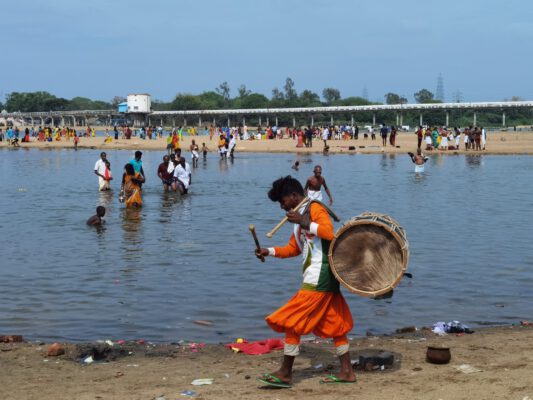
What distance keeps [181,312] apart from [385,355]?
3625mm

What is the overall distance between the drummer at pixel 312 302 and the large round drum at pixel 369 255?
11cm

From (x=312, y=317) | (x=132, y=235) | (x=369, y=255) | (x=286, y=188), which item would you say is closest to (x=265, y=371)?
(x=312, y=317)

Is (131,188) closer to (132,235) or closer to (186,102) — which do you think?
(132,235)

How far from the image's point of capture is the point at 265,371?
6844mm

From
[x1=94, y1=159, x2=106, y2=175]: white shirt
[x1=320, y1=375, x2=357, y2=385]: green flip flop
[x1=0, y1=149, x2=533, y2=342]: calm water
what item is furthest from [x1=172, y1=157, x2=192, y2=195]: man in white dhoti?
[x1=320, y1=375, x2=357, y2=385]: green flip flop

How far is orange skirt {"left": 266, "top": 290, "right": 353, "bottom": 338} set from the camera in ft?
20.1

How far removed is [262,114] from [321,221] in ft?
406

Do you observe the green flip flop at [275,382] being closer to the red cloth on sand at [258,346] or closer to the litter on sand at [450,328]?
the red cloth on sand at [258,346]

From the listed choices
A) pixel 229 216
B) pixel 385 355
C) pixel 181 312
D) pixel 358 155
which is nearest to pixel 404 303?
pixel 181 312

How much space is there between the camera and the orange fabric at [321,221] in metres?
6.12

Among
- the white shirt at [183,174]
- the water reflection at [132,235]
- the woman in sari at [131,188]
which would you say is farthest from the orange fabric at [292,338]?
the white shirt at [183,174]

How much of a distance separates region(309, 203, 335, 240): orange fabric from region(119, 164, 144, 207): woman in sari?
12.9 m

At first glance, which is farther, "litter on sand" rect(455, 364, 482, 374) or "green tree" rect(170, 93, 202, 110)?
"green tree" rect(170, 93, 202, 110)

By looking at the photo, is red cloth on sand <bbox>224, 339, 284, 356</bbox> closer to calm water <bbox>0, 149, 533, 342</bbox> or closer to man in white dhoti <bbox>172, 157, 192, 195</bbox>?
calm water <bbox>0, 149, 533, 342</bbox>
